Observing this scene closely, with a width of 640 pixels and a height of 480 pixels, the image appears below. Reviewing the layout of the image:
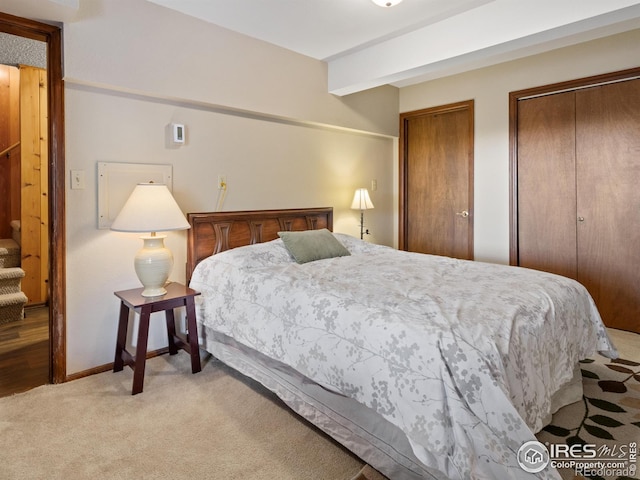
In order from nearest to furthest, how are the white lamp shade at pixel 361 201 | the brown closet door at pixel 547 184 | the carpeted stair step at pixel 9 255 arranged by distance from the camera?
the brown closet door at pixel 547 184, the carpeted stair step at pixel 9 255, the white lamp shade at pixel 361 201

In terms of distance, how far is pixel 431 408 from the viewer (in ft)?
4.38

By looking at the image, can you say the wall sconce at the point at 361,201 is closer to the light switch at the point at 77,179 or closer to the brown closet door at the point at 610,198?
the brown closet door at the point at 610,198

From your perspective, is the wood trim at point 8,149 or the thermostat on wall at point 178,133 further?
the wood trim at point 8,149

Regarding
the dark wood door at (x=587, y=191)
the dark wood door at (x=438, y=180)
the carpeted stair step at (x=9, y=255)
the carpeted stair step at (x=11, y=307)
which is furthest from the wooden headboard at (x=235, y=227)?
the carpeted stair step at (x=9, y=255)

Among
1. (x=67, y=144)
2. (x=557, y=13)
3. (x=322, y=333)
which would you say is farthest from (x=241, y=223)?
(x=557, y=13)

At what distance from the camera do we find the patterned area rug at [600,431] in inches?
64.2

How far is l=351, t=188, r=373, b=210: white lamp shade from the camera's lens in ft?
13.1

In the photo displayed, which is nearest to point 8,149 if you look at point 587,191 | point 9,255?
point 9,255

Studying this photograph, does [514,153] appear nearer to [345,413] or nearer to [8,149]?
[345,413]

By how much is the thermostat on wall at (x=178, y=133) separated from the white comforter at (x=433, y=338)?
0.93 meters

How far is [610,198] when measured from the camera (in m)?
3.22

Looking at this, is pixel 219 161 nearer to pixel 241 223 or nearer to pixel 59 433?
pixel 241 223

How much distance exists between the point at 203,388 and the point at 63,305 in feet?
3.32

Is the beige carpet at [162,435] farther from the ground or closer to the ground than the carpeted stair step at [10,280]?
closer to the ground
